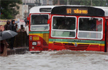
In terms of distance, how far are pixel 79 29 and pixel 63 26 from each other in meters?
0.76

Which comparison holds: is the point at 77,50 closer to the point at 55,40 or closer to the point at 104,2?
the point at 55,40

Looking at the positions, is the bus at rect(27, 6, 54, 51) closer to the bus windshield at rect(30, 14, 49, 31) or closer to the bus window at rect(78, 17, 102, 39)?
the bus windshield at rect(30, 14, 49, 31)

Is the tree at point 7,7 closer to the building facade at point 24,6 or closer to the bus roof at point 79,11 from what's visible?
the building facade at point 24,6

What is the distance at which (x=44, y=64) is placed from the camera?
1157cm

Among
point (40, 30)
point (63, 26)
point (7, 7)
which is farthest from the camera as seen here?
point (7, 7)

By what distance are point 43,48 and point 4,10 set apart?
23.4 metres

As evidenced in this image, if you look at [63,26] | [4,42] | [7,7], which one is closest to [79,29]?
[63,26]

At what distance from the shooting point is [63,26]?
15727mm

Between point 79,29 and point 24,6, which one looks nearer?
point 79,29

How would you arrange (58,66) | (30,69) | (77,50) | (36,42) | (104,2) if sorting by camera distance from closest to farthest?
(30,69) → (58,66) → (77,50) → (36,42) → (104,2)

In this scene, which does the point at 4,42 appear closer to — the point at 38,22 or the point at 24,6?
the point at 38,22

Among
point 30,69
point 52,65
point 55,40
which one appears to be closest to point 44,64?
point 52,65

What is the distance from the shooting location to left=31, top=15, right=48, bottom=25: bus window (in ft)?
57.8

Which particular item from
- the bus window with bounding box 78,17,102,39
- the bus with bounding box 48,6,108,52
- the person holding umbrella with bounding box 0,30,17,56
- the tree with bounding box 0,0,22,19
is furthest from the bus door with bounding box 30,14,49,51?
the tree with bounding box 0,0,22,19
